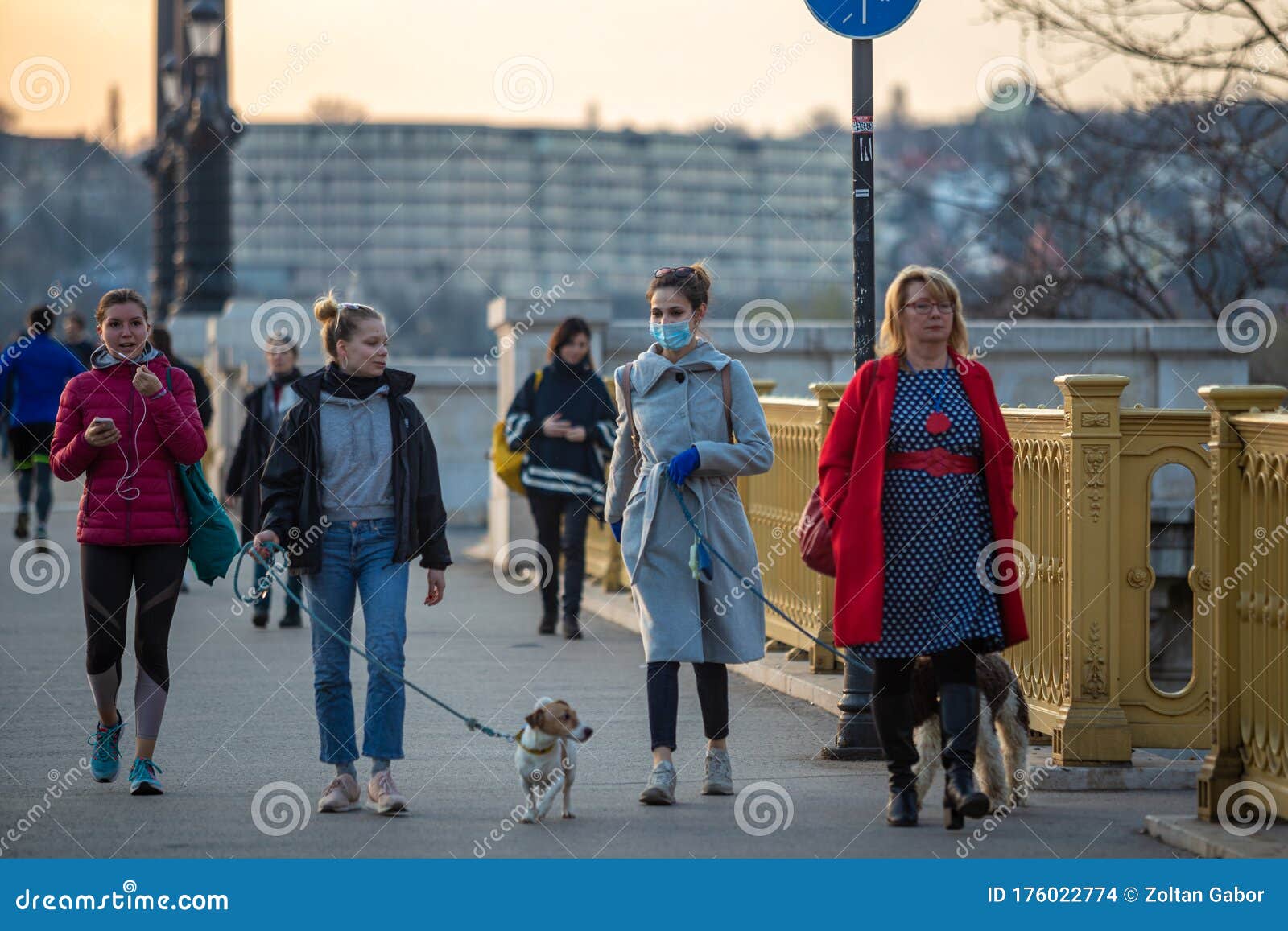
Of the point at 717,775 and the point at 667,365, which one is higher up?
the point at 667,365

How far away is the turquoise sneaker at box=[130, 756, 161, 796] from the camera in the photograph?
7.13 m

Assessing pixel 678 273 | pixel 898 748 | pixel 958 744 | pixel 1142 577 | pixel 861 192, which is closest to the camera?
pixel 958 744

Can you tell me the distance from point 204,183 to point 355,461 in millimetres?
17679

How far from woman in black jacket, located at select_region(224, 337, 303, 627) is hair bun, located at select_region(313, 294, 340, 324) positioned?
18.0 ft

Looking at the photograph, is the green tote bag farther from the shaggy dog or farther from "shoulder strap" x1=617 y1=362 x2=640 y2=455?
the shaggy dog

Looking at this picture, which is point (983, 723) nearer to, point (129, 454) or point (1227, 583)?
point (1227, 583)

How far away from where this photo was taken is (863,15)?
801cm

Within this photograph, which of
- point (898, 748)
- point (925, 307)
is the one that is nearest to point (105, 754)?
point (898, 748)


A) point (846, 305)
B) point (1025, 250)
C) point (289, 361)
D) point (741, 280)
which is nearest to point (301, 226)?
point (741, 280)

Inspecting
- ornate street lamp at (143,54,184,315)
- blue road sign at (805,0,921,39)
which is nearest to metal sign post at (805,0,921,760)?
blue road sign at (805,0,921,39)

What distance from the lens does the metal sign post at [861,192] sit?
788 centimetres

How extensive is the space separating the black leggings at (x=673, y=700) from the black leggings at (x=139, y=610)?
1.76 metres

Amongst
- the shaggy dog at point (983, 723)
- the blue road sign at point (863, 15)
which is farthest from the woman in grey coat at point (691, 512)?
the blue road sign at point (863, 15)

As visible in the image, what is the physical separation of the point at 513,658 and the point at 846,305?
8553 cm
